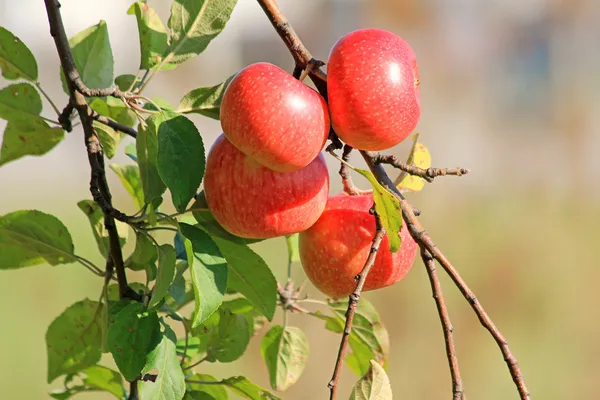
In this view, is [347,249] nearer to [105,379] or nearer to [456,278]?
[456,278]

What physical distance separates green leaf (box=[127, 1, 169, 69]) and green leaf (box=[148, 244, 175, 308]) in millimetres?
163

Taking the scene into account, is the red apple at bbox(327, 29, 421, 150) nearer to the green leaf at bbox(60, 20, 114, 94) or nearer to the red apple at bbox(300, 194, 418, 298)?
the red apple at bbox(300, 194, 418, 298)

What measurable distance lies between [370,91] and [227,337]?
26cm

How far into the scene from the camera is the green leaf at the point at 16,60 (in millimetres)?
610

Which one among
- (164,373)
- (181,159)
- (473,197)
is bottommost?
(164,373)

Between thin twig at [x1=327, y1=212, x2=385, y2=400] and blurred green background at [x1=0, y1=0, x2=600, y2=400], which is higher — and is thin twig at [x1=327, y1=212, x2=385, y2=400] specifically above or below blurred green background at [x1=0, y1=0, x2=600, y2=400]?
below

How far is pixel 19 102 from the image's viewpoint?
620 mm

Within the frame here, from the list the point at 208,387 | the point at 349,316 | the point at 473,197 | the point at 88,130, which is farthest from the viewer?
the point at 473,197

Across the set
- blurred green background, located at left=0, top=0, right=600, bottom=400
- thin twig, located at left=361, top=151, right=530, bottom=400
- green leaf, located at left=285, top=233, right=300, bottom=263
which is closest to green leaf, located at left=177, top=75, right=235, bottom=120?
thin twig, located at left=361, top=151, right=530, bottom=400

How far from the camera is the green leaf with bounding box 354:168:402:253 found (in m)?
0.47

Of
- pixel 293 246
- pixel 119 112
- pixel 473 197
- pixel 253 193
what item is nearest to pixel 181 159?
pixel 253 193

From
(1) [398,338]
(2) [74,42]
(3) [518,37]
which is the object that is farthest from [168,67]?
(3) [518,37]

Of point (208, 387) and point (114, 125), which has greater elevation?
point (114, 125)

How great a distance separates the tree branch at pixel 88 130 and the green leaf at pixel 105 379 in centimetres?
16
